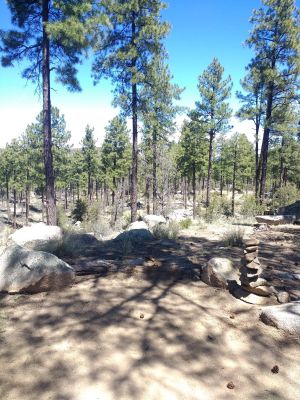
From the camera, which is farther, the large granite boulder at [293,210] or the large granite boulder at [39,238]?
the large granite boulder at [293,210]

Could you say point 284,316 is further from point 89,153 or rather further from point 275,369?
point 89,153

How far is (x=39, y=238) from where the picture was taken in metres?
7.73

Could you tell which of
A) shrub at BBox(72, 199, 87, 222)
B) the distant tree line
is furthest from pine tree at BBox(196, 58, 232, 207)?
shrub at BBox(72, 199, 87, 222)

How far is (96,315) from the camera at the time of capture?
4.16m

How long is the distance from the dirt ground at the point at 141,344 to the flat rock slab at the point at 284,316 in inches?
4.1

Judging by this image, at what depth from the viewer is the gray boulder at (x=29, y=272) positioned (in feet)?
15.3

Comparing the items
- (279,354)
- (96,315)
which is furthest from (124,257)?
(279,354)

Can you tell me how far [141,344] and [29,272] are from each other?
213 cm

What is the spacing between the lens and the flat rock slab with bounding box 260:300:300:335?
13.0ft

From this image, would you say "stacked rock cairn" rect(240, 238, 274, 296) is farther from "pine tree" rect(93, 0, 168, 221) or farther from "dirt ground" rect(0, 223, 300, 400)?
"pine tree" rect(93, 0, 168, 221)

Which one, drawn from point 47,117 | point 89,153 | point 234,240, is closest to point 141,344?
point 234,240

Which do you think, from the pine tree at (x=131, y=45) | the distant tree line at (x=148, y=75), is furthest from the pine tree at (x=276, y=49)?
the pine tree at (x=131, y=45)

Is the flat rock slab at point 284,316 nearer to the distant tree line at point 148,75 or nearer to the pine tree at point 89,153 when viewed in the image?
the distant tree line at point 148,75

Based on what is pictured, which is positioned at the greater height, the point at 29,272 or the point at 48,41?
the point at 48,41
